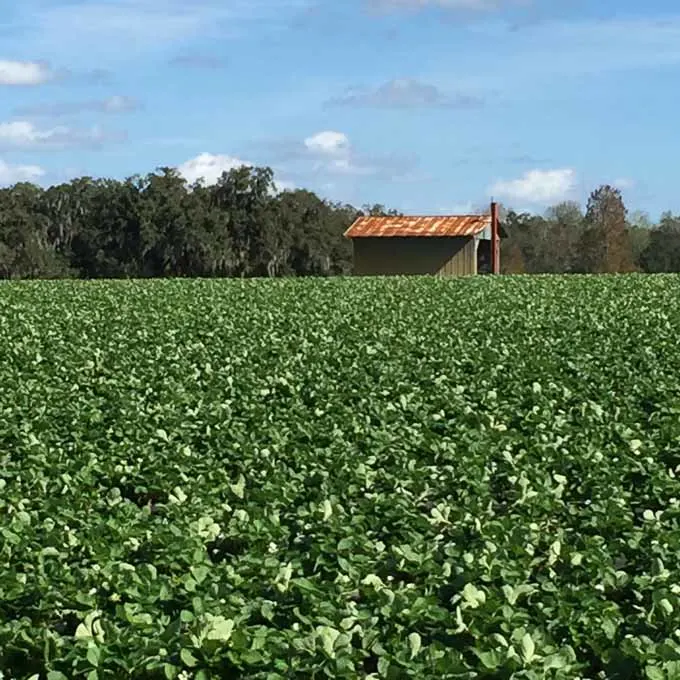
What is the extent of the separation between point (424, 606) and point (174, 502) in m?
2.45

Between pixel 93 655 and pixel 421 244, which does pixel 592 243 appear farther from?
pixel 93 655

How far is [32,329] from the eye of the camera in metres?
18.6

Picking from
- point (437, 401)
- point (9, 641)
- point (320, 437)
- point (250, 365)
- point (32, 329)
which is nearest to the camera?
point (9, 641)

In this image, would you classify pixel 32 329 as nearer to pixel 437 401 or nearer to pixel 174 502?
pixel 437 401

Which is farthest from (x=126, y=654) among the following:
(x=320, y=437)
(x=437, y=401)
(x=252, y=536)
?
(x=437, y=401)

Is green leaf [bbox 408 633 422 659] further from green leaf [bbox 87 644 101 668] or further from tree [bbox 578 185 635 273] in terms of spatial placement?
tree [bbox 578 185 635 273]

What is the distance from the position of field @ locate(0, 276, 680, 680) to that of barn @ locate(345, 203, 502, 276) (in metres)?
44.9

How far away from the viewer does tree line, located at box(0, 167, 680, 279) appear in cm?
6619

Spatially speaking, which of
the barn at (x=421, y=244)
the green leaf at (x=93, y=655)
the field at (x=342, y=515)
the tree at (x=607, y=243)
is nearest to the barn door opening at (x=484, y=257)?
the barn at (x=421, y=244)

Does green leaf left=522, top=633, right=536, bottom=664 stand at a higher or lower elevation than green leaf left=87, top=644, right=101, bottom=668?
higher

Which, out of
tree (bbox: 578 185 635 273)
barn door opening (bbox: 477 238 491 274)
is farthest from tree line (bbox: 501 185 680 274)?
barn door opening (bbox: 477 238 491 274)

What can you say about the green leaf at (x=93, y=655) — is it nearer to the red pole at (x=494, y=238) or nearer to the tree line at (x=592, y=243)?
the red pole at (x=494, y=238)

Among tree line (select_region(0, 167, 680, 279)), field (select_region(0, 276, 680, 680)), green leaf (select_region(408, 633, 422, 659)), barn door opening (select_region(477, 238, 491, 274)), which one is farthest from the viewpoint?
tree line (select_region(0, 167, 680, 279))

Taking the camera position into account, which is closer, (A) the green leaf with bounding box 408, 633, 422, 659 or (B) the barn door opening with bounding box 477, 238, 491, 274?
(A) the green leaf with bounding box 408, 633, 422, 659
